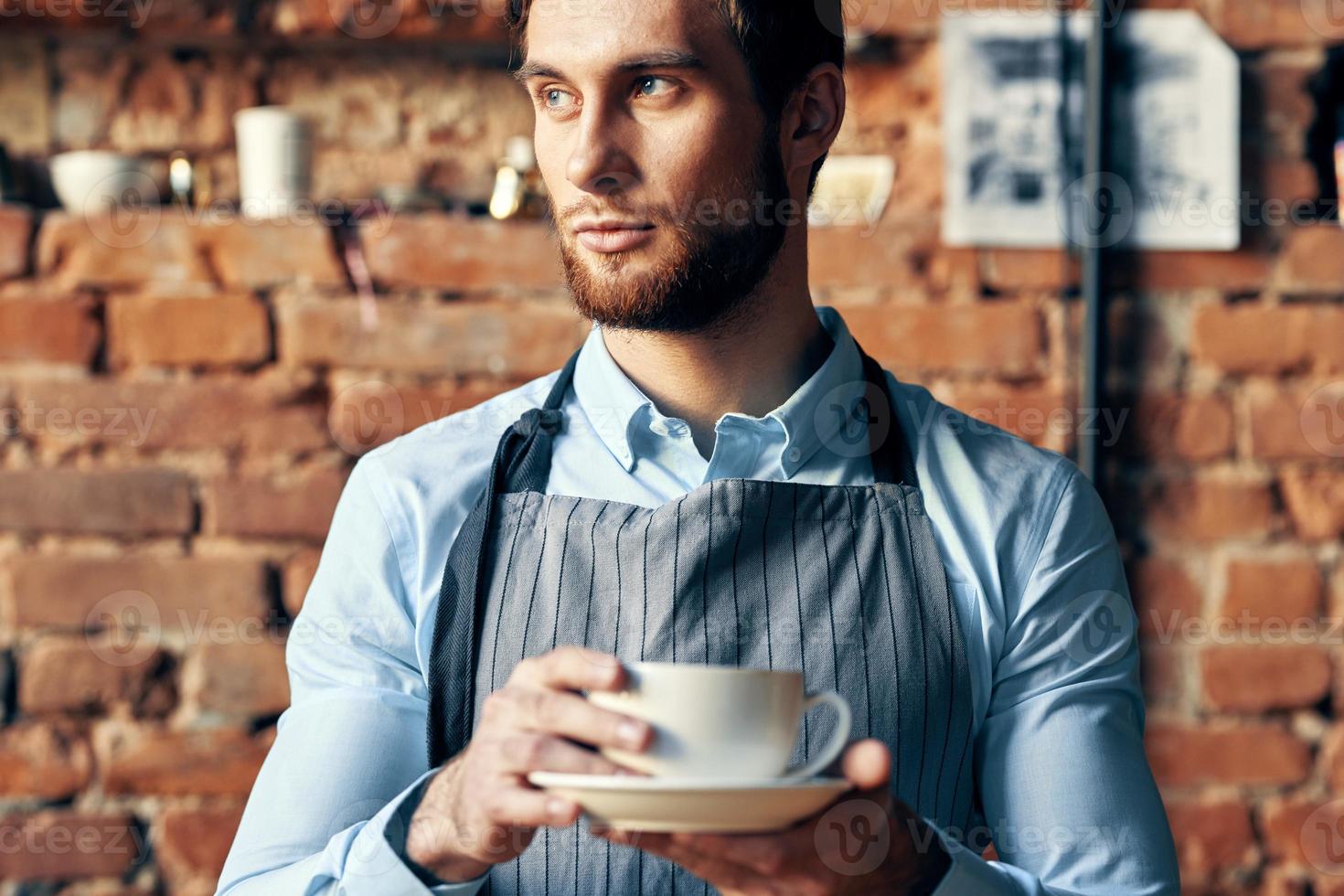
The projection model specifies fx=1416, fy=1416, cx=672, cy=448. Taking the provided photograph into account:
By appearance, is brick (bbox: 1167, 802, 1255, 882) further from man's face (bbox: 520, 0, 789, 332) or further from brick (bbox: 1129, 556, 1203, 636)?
man's face (bbox: 520, 0, 789, 332)

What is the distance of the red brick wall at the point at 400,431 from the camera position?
150 centimetres

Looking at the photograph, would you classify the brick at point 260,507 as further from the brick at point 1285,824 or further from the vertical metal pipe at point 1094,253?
the brick at point 1285,824

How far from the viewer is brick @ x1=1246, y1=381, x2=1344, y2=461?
1.54 metres

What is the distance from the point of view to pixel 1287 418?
1543mm

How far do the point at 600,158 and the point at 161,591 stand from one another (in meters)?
0.82

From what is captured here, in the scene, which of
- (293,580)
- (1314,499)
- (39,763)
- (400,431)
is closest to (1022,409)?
(1314,499)

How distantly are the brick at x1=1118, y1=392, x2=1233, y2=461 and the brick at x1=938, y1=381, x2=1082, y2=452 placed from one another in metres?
0.07

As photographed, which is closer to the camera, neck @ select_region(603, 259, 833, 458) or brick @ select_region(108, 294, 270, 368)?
neck @ select_region(603, 259, 833, 458)

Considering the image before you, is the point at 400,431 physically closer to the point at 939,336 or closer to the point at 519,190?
the point at 519,190

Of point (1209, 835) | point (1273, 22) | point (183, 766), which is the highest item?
point (1273, 22)

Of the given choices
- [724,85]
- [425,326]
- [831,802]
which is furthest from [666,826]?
[425,326]

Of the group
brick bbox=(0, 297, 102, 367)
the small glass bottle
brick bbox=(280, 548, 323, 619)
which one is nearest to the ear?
the small glass bottle

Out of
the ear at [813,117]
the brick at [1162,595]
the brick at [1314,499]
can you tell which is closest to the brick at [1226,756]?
the brick at [1162,595]

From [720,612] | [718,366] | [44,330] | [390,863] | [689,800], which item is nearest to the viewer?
[689,800]
